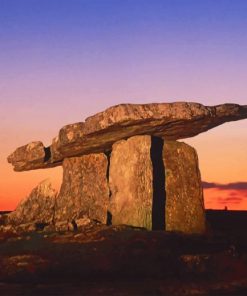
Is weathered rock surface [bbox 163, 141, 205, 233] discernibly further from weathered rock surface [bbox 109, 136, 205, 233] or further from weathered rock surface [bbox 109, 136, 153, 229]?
weathered rock surface [bbox 109, 136, 153, 229]

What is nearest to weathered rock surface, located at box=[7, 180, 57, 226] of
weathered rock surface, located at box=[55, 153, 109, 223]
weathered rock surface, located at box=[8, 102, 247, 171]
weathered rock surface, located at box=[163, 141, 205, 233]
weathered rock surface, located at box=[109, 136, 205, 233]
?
weathered rock surface, located at box=[55, 153, 109, 223]

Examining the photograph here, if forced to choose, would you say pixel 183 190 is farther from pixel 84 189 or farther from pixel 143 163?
pixel 84 189

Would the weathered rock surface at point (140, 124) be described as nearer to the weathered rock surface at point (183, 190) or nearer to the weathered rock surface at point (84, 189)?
the weathered rock surface at point (84, 189)

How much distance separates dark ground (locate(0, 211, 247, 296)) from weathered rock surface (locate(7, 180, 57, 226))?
4732 mm

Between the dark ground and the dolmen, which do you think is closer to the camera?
the dark ground

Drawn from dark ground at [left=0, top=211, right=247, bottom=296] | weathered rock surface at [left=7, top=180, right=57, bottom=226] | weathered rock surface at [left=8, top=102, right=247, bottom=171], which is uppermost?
weathered rock surface at [left=8, top=102, right=247, bottom=171]

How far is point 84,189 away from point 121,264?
21.2 ft

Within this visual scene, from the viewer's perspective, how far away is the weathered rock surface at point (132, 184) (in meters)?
12.5

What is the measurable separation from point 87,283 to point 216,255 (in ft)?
9.28

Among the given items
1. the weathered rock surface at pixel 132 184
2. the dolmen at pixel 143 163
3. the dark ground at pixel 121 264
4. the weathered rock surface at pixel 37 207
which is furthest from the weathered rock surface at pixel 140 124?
the dark ground at pixel 121 264

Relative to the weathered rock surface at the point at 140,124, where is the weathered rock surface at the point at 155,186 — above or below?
below

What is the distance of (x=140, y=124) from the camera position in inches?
477

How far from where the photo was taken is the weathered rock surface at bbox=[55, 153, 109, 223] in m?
14.3

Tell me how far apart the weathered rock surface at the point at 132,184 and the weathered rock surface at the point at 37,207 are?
317 centimetres
